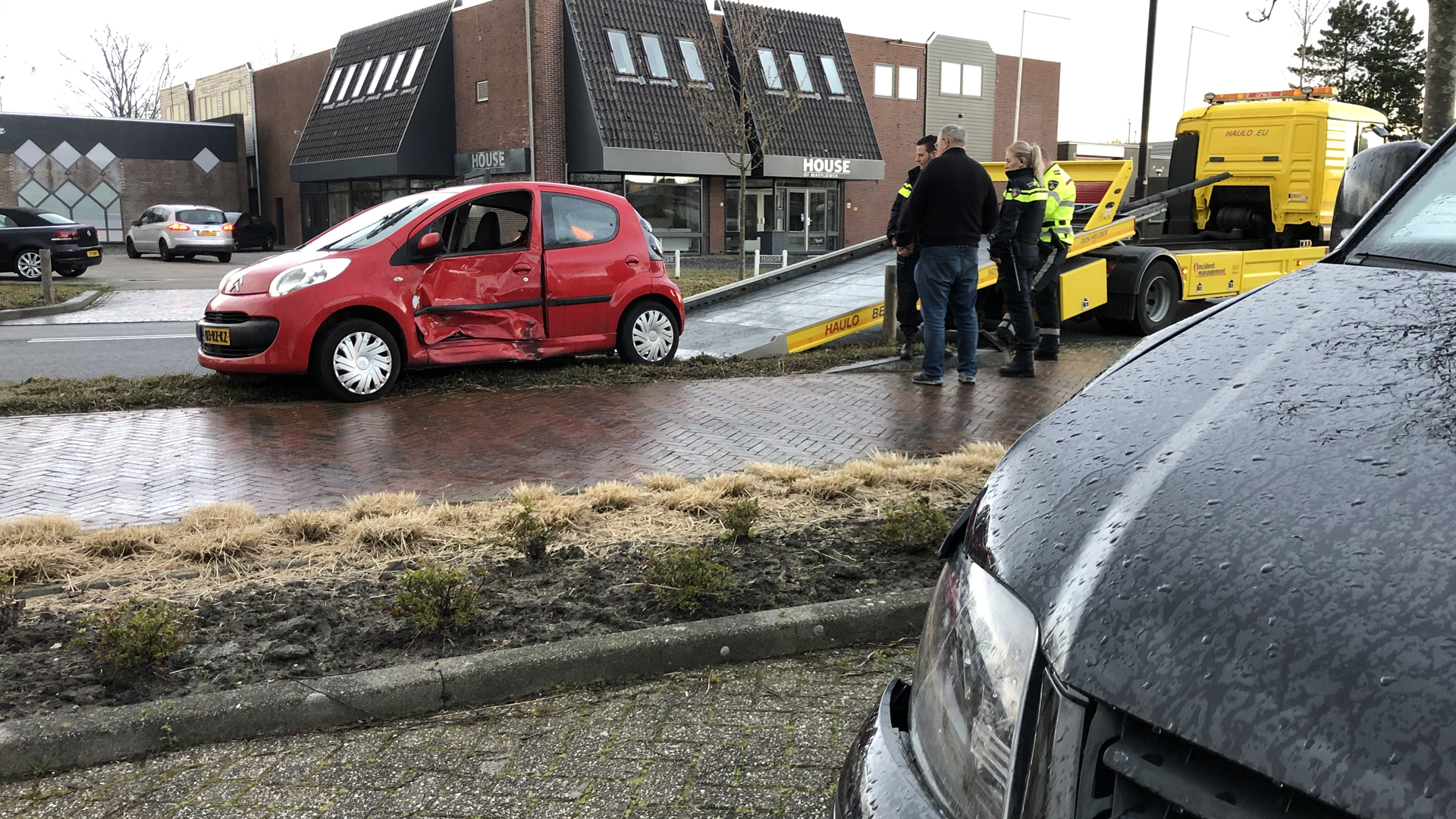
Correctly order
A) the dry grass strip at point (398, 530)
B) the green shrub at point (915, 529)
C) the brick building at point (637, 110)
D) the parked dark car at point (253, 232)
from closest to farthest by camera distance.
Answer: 1. the dry grass strip at point (398, 530)
2. the green shrub at point (915, 529)
3. the brick building at point (637, 110)
4. the parked dark car at point (253, 232)

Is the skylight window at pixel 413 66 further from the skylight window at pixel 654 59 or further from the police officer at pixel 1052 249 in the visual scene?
the police officer at pixel 1052 249

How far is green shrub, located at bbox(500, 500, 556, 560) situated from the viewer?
428 cm

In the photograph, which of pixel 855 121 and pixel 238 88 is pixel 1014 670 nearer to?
pixel 855 121

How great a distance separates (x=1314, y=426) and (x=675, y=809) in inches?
72.4

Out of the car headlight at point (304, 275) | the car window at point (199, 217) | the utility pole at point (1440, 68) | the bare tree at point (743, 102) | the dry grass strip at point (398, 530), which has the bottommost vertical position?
the dry grass strip at point (398, 530)

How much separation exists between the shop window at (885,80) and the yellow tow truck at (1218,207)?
28012mm

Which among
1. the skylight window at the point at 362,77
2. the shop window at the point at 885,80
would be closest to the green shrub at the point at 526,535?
the skylight window at the point at 362,77

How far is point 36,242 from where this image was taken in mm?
21812

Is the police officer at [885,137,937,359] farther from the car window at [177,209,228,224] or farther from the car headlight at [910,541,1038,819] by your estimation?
the car window at [177,209,228,224]

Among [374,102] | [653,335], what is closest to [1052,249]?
[653,335]

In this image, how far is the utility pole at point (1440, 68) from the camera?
867cm

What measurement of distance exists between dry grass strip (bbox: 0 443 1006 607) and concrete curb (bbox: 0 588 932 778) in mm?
898

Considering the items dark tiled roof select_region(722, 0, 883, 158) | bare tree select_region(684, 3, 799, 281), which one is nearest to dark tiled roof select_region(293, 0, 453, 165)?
bare tree select_region(684, 3, 799, 281)

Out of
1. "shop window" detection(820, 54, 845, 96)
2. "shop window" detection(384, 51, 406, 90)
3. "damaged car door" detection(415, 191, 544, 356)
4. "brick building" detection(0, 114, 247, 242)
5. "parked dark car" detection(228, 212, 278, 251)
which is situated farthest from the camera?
"brick building" detection(0, 114, 247, 242)
